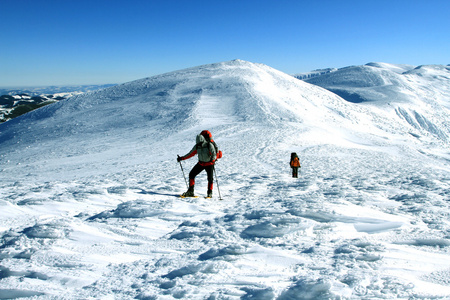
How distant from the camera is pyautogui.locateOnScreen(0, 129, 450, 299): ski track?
3.41m

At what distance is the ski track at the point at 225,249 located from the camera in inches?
134

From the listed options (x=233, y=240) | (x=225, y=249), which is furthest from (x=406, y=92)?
(x=225, y=249)

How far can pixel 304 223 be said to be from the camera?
5238mm

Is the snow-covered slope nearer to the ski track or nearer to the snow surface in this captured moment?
the snow surface

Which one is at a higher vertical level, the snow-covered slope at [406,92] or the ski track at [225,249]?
the snow-covered slope at [406,92]

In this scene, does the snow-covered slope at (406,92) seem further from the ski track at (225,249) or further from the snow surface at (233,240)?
the ski track at (225,249)

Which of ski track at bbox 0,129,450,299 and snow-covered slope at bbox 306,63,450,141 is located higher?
snow-covered slope at bbox 306,63,450,141

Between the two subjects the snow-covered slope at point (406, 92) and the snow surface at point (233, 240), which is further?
the snow-covered slope at point (406, 92)

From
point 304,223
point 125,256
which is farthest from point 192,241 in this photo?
point 304,223

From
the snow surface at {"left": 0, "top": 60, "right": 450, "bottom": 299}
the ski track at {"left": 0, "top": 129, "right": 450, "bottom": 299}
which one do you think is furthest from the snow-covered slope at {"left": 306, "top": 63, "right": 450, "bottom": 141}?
the ski track at {"left": 0, "top": 129, "right": 450, "bottom": 299}

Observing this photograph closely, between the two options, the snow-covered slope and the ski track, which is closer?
the ski track

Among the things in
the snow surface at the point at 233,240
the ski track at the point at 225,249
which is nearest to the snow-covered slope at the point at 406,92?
the snow surface at the point at 233,240

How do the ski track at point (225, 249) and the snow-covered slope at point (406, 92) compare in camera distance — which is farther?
the snow-covered slope at point (406, 92)

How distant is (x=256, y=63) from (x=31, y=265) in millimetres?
60874
